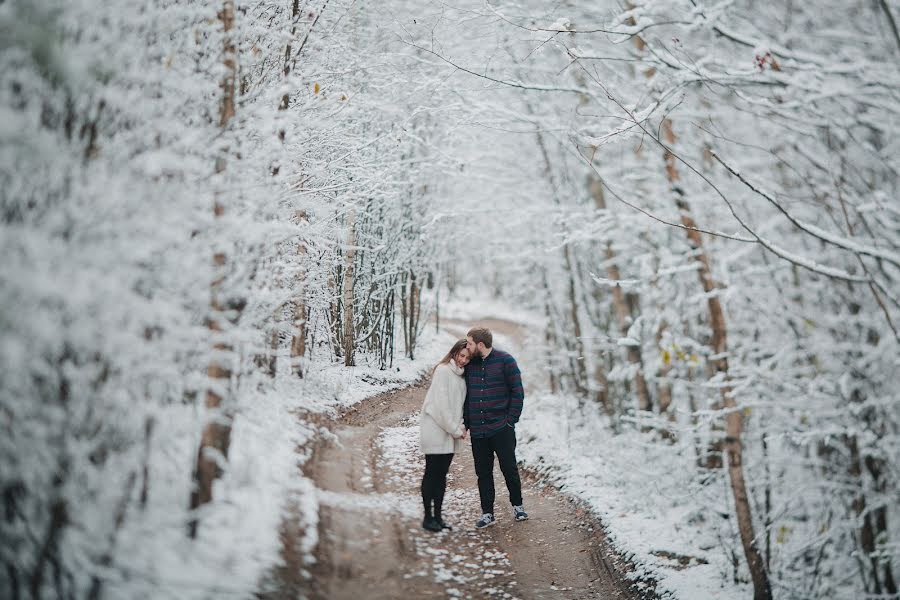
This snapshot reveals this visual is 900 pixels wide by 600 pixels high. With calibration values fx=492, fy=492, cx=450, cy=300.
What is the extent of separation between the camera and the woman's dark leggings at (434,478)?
472 centimetres

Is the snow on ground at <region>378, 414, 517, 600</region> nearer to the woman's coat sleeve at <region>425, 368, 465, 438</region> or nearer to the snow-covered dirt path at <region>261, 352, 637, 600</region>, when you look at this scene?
the snow-covered dirt path at <region>261, 352, 637, 600</region>

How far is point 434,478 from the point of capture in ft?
15.6

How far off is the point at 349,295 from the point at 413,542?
6.29 meters

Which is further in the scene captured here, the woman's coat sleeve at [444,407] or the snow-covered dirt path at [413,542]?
the woman's coat sleeve at [444,407]

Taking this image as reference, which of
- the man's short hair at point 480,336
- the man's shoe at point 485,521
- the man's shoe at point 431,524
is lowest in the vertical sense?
the man's shoe at point 485,521

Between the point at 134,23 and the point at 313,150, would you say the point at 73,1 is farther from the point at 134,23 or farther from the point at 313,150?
the point at 313,150

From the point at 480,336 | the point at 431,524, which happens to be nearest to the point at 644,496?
the point at 431,524

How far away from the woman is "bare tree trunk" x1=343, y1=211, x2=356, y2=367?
17.0ft

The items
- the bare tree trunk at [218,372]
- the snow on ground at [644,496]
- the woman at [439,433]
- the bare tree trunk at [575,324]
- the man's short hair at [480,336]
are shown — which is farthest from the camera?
the bare tree trunk at [575,324]

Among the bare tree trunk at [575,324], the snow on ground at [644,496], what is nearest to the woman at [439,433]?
the snow on ground at [644,496]

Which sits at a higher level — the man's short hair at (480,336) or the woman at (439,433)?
the man's short hair at (480,336)

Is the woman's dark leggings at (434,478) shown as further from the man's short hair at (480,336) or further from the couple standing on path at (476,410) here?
the man's short hair at (480,336)

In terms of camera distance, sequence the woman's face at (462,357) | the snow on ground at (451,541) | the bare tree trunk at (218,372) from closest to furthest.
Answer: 1. the bare tree trunk at (218,372)
2. the snow on ground at (451,541)
3. the woman's face at (462,357)

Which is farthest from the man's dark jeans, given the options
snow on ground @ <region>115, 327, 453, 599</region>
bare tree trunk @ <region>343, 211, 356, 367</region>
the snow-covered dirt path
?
bare tree trunk @ <region>343, 211, 356, 367</region>
